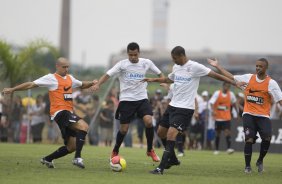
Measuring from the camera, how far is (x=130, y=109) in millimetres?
17484

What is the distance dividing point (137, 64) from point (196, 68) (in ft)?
6.85

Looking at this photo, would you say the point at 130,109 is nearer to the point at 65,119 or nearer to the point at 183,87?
the point at 65,119

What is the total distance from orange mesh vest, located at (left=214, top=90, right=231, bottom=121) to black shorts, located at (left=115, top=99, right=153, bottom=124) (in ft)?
31.6

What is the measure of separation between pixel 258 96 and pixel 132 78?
278 centimetres

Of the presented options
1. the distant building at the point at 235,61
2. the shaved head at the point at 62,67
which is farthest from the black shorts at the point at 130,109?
the distant building at the point at 235,61

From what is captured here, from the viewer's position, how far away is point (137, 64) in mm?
17406

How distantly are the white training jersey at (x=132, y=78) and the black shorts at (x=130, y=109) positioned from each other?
10 centimetres

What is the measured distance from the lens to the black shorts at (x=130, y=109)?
1747 cm

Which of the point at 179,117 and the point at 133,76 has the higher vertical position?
the point at 133,76

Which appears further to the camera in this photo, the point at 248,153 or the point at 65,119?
the point at 248,153

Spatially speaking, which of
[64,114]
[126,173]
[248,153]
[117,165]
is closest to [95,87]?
[64,114]

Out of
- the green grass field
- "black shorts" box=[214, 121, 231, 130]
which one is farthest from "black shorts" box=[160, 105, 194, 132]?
"black shorts" box=[214, 121, 231, 130]

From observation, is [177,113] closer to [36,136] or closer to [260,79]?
[260,79]

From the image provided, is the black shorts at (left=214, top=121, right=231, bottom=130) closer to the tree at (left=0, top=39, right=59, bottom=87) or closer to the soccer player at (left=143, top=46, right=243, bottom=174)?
the tree at (left=0, top=39, right=59, bottom=87)
